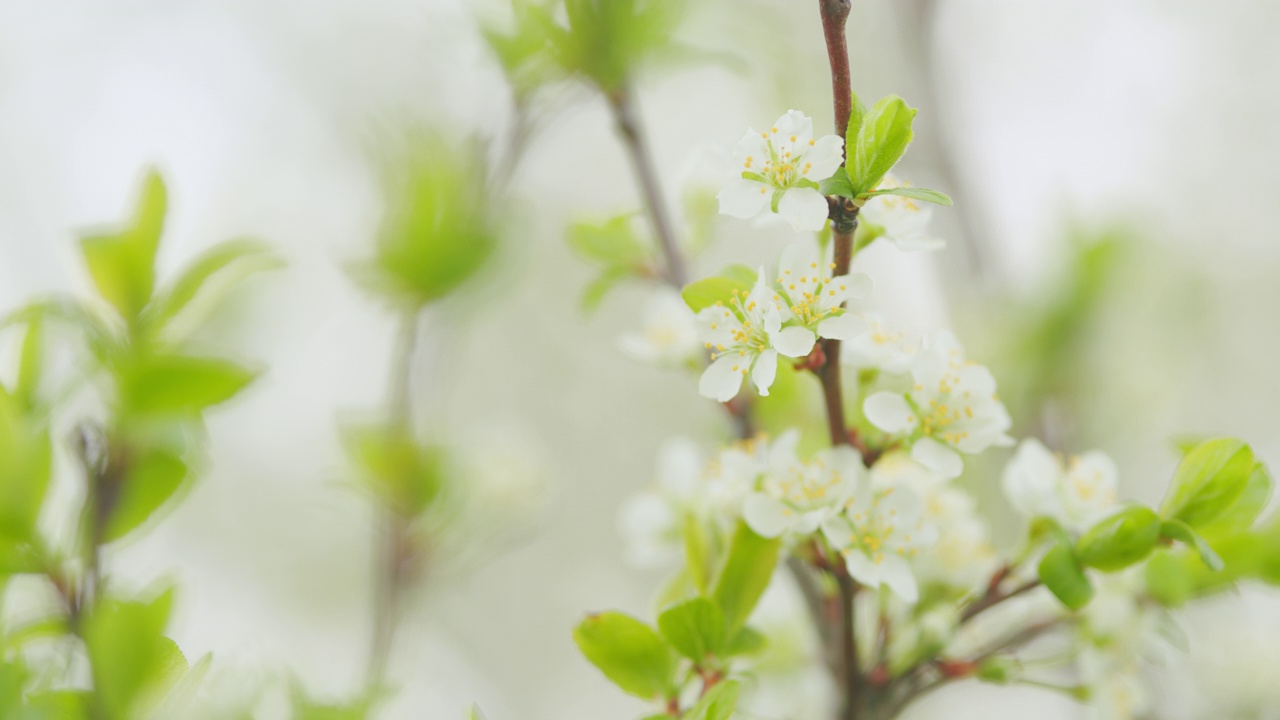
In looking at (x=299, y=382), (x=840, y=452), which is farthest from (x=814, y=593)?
(x=299, y=382)

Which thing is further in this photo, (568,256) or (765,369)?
(568,256)

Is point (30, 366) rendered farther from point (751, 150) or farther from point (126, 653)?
point (751, 150)

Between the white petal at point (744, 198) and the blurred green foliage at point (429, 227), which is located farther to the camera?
the blurred green foliage at point (429, 227)

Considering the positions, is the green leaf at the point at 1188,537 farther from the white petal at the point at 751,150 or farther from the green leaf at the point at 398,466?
the green leaf at the point at 398,466

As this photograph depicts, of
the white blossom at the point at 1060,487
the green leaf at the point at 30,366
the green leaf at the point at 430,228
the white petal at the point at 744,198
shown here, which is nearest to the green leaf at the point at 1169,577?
the white blossom at the point at 1060,487

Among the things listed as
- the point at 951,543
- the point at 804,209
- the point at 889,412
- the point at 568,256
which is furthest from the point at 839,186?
the point at 568,256

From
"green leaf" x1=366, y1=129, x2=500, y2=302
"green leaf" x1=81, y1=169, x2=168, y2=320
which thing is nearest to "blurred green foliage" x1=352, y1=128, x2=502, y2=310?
"green leaf" x1=366, y1=129, x2=500, y2=302

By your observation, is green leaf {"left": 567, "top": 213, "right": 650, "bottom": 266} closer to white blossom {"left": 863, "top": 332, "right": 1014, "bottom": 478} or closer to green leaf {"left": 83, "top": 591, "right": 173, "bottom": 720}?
white blossom {"left": 863, "top": 332, "right": 1014, "bottom": 478}

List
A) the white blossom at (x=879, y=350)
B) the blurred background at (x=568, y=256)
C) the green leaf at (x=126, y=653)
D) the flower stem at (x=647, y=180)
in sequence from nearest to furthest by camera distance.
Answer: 1. the green leaf at (x=126, y=653)
2. the white blossom at (x=879, y=350)
3. the flower stem at (x=647, y=180)
4. the blurred background at (x=568, y=256)
